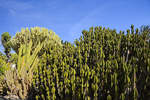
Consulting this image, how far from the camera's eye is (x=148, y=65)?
2.13 meters

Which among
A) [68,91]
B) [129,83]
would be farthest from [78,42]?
[129,83]

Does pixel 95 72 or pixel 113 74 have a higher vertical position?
pixel 95 72

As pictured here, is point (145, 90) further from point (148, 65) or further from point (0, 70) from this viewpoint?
point (0, 70)

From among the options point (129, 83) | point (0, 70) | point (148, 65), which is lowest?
point (129, 83)

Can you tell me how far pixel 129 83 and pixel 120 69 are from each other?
0.32m

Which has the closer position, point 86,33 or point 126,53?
point 126,53

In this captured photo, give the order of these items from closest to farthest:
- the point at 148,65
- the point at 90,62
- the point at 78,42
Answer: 1. the point at 148,65
2. the point at 90,62
3. the point at 78,42

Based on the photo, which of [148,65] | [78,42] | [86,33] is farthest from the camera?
[86,33]

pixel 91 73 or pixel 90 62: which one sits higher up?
pixel 90 62

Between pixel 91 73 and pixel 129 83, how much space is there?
0.86 meters

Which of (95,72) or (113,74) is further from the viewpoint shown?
(95,72)

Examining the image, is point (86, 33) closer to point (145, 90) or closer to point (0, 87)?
point (145, 90)

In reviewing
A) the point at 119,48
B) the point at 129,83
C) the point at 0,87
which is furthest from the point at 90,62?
the point at 0,87

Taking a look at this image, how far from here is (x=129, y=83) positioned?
7.28 feet
